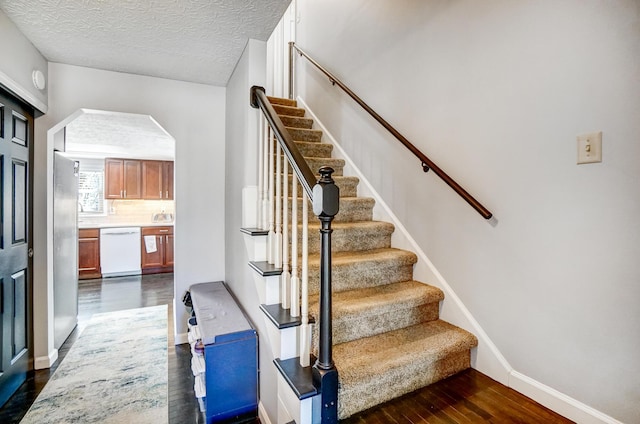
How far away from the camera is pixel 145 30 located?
79.6 inches

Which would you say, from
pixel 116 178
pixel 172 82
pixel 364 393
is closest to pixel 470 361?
pixel 364 393

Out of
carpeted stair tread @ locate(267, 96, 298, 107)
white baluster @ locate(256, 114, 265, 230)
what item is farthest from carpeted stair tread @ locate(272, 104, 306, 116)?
white baluster @ locate(256, 114, 265, 230)

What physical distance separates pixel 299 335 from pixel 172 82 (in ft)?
8.57

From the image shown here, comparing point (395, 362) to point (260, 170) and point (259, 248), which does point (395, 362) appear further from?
point (260, 170)

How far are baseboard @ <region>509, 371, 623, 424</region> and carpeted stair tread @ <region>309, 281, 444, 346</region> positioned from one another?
1.78 ft

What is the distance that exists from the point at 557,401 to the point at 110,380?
9.61 feet

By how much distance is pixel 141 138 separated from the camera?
4.65 meters

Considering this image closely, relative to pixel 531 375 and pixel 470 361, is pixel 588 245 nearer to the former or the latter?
pixel 531 375

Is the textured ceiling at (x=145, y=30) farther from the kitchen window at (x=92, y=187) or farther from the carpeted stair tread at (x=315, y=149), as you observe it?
the kitchen window at (x=92, y=187)

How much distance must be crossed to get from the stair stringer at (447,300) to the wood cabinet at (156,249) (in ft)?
15.3

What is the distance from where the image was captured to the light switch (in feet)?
4.18

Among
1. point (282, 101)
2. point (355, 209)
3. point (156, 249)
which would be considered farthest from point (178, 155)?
point (156, 249)

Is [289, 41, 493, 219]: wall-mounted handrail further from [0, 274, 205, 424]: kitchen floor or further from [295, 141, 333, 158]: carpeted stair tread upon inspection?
[0, 274, 205, 424]: kitchen floor

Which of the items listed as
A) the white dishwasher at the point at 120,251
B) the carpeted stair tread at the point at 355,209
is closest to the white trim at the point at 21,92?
the carpeted stair tread at the point at 355,209
